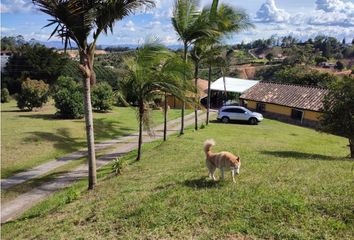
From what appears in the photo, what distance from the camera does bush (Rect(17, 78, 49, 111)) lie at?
3189 centimetres

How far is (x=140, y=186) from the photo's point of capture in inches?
387

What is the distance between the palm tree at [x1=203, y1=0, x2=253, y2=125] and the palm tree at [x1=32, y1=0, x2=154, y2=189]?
9.12 meters

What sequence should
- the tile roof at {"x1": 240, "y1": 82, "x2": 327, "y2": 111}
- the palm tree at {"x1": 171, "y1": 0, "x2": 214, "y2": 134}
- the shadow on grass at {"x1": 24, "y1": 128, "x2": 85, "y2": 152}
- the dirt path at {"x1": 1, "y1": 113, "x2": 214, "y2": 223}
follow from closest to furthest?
the dirt path at {"x1": 1, "y1": 113, "x2": 214, "y2": 223} < the palm tree at {"x1": 171, "y1": 0, "x2": 214, "y2": 134} < the shadow on grass at {"x1": 24, "y1": 128, "x2": 85, "y2": 152} < the tile roof at {"x1": 240, "y1": 82, "x2": 327, "y2": 111}

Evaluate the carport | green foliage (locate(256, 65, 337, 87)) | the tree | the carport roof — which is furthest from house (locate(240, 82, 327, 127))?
the tree

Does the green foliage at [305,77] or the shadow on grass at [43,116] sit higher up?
the green foliage at [305,77]

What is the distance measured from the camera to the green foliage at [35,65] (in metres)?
52.6

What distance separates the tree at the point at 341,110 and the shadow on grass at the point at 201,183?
28.5ft

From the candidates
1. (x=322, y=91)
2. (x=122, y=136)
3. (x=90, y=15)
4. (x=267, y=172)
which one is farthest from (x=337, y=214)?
(x=322, y=91)

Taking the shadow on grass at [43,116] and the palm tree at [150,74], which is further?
the shadow on grass at [43,116]

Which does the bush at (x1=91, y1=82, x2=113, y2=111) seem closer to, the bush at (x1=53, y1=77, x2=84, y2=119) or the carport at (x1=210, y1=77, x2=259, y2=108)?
the bush at (x1=53, y1=77, x2=84, y2=119)

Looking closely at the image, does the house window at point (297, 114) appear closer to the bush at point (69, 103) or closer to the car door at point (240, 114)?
the car door at point (240, 114)

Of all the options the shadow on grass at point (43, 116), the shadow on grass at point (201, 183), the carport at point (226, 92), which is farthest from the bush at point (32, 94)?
the shadow on grass at point (201, 183)

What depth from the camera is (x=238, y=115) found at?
30812 mm

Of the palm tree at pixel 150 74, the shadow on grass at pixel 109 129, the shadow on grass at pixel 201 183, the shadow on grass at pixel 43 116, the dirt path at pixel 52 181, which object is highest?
the palm tree at pixel 150 74
